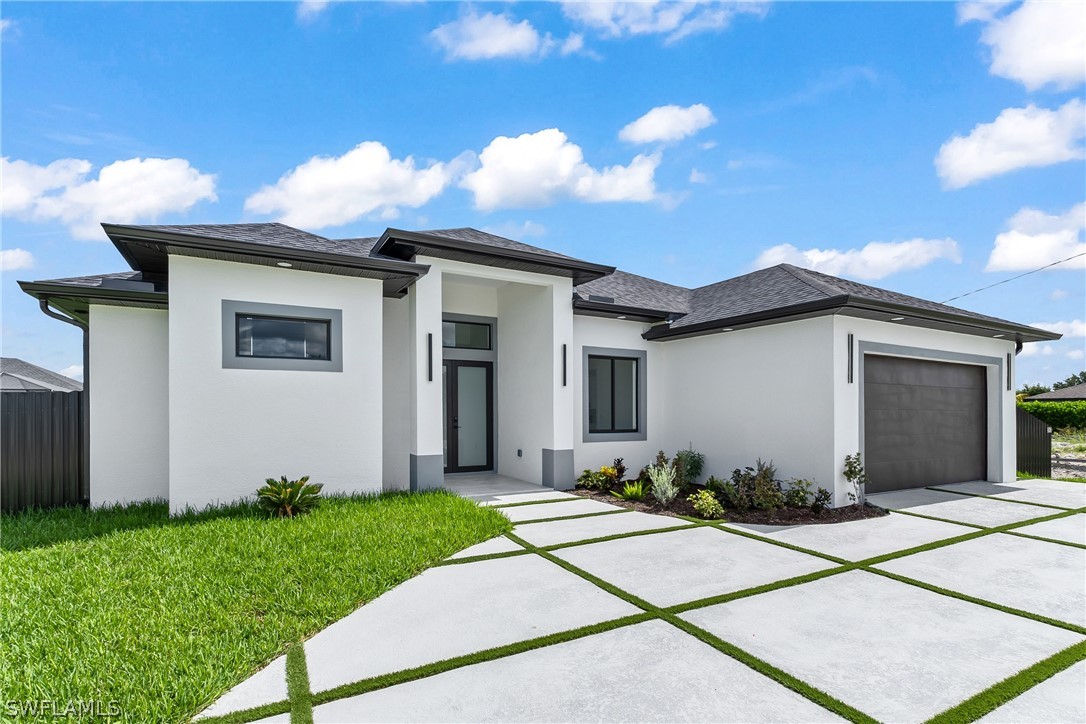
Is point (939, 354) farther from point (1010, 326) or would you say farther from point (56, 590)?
point (56, 590)

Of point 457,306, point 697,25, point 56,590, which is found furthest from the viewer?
point 457,306

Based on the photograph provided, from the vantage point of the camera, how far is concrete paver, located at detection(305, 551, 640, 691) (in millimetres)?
3156

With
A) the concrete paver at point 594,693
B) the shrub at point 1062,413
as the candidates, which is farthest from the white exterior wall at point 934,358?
the shrub at point 1062,413

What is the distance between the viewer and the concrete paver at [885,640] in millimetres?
2870

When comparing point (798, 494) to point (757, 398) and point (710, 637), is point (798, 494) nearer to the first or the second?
point (757, 398)

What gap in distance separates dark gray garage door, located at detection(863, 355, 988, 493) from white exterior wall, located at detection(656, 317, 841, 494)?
1217mm

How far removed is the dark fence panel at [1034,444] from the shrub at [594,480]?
34.8 feet

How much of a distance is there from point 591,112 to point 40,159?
9.68 m

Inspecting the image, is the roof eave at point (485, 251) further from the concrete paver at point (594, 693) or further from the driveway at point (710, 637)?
the concrete paver at point (594, 693)

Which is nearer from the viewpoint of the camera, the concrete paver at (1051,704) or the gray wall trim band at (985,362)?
the concrete paver at (1051,704)

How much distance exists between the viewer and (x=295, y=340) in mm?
7309

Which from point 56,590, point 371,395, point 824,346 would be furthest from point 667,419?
point 56,590

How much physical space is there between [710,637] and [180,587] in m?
4.14

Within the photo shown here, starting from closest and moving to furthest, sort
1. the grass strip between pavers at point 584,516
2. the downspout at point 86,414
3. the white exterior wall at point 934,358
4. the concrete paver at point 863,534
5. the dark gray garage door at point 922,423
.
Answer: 1. the concrete paver at point 863,534
2. the grass strip between pavers at point 584,516
3. the downspout at point 86,414
4. the white exterior wall at point 934,358
5. the dark gray garage door at point 922,423
